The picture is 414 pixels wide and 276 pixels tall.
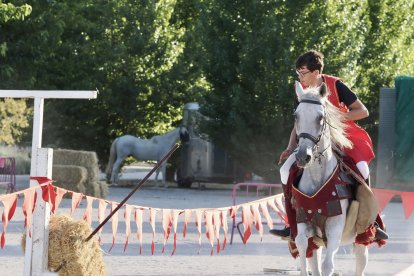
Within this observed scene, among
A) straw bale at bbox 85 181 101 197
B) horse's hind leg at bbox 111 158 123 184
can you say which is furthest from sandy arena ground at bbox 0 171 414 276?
horse's hind leg at bbox 111 158 123 184

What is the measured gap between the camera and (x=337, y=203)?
9.29 m

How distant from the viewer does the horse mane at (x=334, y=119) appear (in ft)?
30.4

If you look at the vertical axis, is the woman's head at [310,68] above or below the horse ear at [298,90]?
above

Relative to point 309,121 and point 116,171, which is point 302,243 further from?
point 116,171

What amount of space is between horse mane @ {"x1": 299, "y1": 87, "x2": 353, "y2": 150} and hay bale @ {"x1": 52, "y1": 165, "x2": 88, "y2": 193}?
20826 millimetres

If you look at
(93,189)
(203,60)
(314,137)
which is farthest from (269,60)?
(314,137)

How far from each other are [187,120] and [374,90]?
21.7 ft

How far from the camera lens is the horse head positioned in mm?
8930

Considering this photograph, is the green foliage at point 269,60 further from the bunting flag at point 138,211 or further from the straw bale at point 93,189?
the bunting flag at point 138,211

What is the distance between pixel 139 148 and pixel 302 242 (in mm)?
32861

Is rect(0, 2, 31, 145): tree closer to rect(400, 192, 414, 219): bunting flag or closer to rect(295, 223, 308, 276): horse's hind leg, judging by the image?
rect(400, 192, 414, 219): bunting flag

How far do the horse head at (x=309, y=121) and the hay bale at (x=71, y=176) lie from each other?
21.2 m

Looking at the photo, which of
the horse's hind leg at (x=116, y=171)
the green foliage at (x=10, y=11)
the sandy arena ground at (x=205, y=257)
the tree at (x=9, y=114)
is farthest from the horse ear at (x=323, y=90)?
the horse's hind leg at (x=116, y=171)

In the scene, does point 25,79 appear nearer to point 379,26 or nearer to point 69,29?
point 69,29
